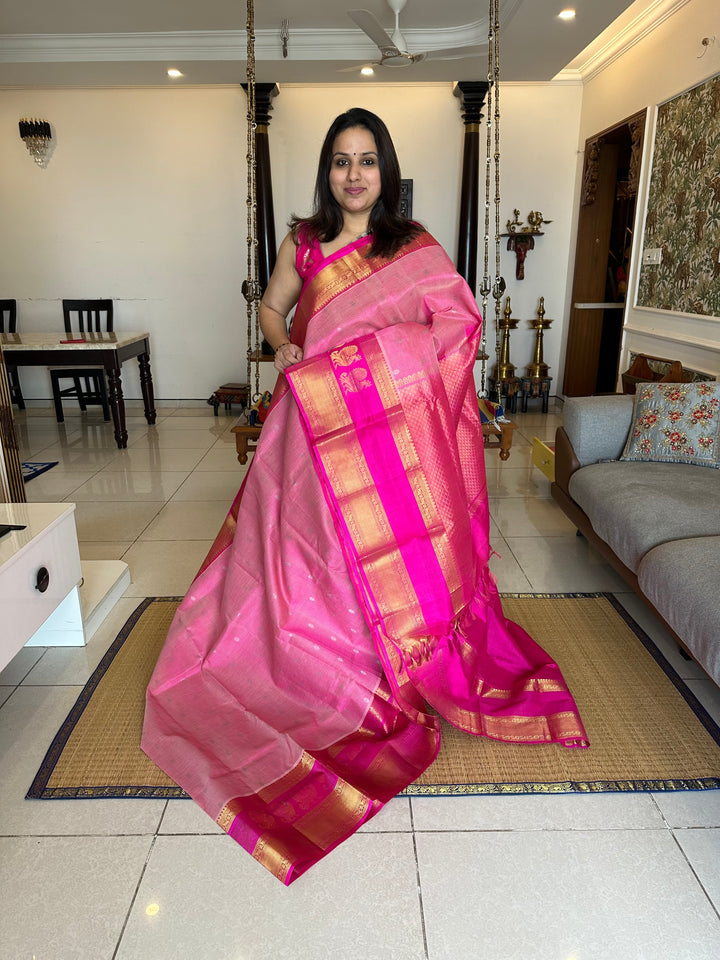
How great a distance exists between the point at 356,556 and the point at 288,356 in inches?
22.3

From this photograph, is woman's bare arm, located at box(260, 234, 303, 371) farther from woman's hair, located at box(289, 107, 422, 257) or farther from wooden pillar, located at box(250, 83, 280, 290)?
wooden pillar, located at box(250, 83, 280, 290)

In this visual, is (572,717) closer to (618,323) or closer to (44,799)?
(44,799)

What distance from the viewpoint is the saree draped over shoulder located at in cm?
162

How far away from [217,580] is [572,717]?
101cm

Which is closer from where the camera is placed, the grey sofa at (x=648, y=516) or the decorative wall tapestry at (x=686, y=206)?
the grey sofa at (x=648, y=516)

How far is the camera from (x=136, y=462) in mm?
4199

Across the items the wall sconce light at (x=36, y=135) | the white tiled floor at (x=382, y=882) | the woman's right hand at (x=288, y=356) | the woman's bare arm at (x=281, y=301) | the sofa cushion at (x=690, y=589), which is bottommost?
the white tiled floor at (x=382, y=882)

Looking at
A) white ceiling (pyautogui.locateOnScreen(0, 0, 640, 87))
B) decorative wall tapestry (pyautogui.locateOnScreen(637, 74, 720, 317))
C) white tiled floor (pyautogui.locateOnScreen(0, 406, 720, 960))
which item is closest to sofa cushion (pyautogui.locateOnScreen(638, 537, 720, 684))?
white tiled floor (pyautogui.locateOnScreen(0, 406, 720, 960))

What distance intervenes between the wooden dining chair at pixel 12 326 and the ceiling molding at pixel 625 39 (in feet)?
15.9

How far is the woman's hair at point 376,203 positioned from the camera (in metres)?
1.69

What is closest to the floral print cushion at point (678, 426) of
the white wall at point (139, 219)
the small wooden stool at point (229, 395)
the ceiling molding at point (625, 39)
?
the ceiling molding at point (625, 39)

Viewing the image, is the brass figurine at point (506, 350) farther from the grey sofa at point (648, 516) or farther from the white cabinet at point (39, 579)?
the white cabinet at point (39, 579)

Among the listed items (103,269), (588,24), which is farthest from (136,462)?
(588,24)

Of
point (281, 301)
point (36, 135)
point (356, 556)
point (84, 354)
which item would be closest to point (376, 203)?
point (281, 301)
